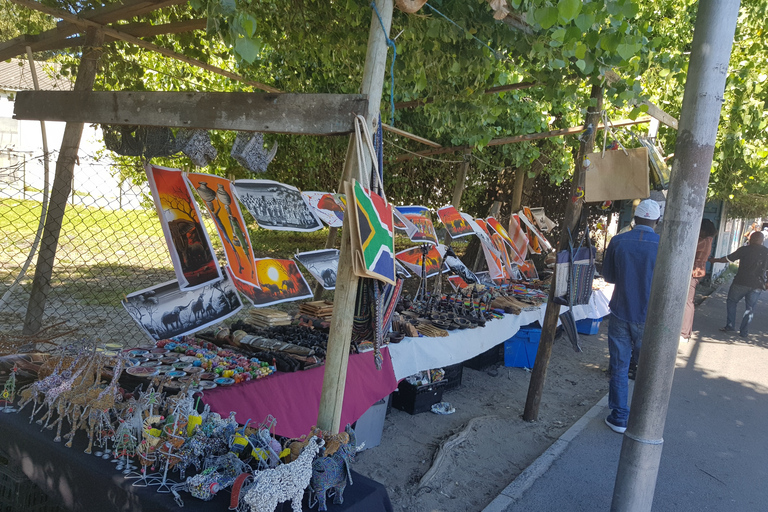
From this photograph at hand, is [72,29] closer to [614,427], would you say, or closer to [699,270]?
[614,427]

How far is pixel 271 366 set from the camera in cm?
347

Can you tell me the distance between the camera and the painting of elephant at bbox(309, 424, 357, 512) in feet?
6.54

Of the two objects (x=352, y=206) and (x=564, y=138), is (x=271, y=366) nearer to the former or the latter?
(x=352, y=206)

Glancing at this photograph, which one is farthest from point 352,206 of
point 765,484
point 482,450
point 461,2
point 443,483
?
point 765,484

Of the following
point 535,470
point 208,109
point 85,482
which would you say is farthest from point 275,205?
point 535,470

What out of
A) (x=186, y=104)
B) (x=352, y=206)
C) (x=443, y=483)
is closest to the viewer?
(x=352, y=206)

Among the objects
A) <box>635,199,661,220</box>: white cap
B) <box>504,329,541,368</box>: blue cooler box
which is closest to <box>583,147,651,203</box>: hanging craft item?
<box>635,199,661,220</box>: white cap

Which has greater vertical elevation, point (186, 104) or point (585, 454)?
point (186, 104)

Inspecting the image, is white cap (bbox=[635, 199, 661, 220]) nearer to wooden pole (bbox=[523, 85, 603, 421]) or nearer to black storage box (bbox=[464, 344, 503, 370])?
wooden pole (bbox=[523, 85, 603, 421])

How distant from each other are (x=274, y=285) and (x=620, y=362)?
11.6 feet

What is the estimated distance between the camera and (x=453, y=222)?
716 centimetres

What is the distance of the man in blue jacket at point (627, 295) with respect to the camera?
198 inches

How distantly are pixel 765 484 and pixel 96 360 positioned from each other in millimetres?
5175

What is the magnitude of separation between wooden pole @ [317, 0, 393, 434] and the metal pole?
169cm
